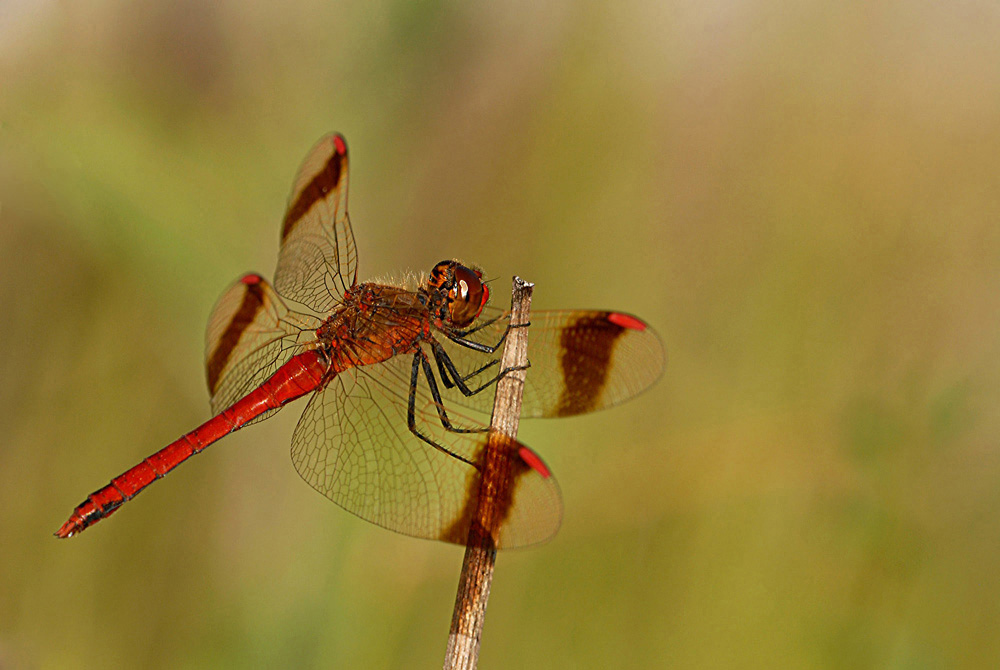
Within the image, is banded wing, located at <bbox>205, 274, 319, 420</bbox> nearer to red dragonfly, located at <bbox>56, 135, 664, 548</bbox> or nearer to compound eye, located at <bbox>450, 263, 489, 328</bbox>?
red dragonfly, located at <bbox>56, 135, 664, 548</bbox>

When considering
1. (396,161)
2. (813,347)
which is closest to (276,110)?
(396,161)

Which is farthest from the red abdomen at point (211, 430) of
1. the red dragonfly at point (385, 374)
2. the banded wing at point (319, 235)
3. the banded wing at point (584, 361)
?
the banded wing at point (584, 361)

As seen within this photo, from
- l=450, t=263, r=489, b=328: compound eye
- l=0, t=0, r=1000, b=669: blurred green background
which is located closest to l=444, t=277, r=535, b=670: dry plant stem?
l=450, t=263, r=489, b=328: compound eye

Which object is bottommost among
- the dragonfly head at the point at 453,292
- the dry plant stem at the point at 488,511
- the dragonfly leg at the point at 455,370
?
the dry plant stem at the point at 488,511

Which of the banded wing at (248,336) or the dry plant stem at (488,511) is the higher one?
the banded wing at (248,336)

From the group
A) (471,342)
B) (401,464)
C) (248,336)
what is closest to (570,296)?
(471,342)

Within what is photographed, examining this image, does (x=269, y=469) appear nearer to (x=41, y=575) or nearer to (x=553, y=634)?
(x=41, y=575)

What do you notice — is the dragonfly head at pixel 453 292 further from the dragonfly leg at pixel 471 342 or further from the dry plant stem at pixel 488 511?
the dry plant stem at pixel 488 511

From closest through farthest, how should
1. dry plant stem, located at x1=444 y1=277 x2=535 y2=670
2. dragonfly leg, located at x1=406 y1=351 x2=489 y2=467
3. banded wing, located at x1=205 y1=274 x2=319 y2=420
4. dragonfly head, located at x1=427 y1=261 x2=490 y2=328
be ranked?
dry plant stem, located at x1=444 y1=277 x2=535 y2=670 → dragonfly leg, located at x1=406 y1=351 x2=489 y2=467 → dragonfly head, located at x1=427 y1=261 x2=490 y2=328 → banded wing, located at x1=205 y1=274 x2=319 y2=420

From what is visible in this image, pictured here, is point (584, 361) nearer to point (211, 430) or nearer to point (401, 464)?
point (401, 464)
